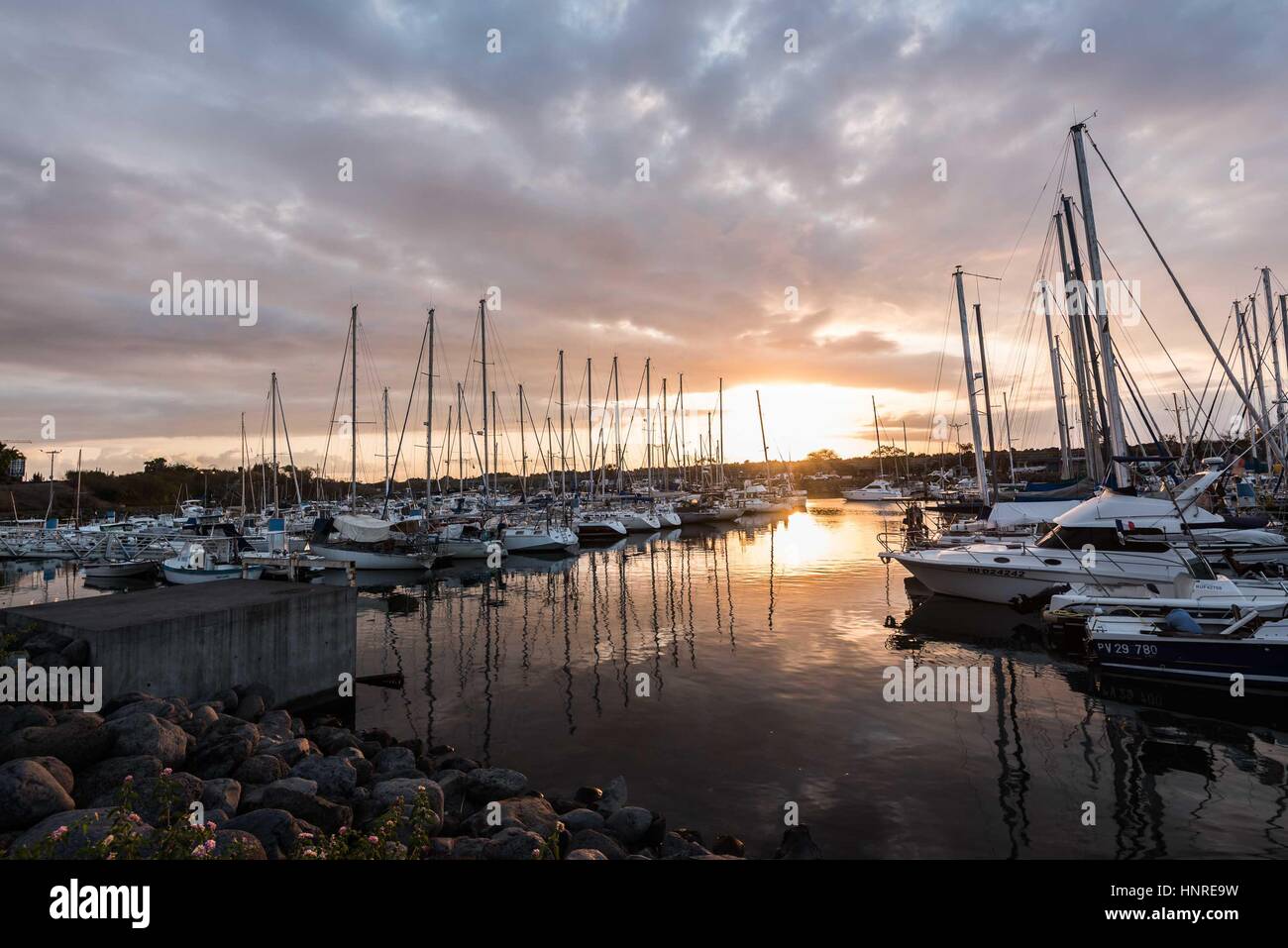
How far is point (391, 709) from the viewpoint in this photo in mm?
14391

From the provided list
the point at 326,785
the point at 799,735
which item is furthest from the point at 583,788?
the point at 799,735

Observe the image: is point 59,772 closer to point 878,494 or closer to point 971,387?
point 971,387

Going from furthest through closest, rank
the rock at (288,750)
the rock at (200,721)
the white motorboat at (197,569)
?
the white motorboat at (197,569)
the rock at (200,721)
the rock at (288,750)

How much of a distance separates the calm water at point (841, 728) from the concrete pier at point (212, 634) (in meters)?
1.87

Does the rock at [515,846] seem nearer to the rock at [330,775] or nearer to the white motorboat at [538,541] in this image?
the rock at [330,775]

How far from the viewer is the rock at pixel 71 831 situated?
536 centimetres

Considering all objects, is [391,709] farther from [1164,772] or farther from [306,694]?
[1164,772]

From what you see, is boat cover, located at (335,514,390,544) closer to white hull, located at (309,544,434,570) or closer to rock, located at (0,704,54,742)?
white hull, located at (309,544,434,570)

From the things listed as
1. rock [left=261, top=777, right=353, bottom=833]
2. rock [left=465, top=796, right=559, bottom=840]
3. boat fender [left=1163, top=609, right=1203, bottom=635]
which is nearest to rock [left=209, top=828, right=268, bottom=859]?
rock [left=261, top=777, right=353, bottom=833]

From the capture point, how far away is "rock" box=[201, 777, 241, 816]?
749cm

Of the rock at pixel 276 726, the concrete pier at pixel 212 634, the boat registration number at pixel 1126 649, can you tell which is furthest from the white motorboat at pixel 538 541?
the boat registration number at pixel 1126 649

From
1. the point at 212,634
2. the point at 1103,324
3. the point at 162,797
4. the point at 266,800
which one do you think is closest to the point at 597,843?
the point at 266,800

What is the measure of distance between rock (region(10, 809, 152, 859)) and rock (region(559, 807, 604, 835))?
15.0 feet
